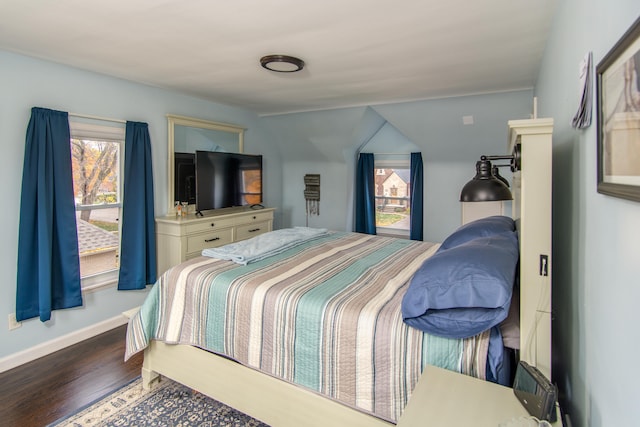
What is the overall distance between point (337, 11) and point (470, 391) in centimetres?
189

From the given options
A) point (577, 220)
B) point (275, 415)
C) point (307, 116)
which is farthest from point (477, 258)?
point (307, 116)

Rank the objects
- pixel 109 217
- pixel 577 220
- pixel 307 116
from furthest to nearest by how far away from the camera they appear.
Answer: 1. pixel 307 116
2. pixel 109 217
3. pixel 577 220

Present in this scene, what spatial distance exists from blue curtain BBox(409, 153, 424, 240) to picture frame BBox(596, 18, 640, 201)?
408 cm

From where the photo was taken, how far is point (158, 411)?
2.10 metres

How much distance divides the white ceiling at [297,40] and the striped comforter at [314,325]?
148 centimetres

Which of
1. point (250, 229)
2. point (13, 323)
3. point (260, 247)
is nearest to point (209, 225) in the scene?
point (250, 229)

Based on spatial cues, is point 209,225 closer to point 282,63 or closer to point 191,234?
point 191,234

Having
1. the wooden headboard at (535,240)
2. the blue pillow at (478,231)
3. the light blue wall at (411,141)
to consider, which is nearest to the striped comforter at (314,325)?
the wooden headboard at (535,240)

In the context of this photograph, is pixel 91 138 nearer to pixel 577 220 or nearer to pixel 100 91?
pixel 100 91

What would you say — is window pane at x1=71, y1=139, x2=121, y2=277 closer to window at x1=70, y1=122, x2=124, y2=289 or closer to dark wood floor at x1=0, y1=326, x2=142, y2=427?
window at x1=70, y1=122, x2=124, y2=289

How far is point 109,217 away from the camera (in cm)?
333

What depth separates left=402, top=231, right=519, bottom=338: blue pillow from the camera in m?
1.31

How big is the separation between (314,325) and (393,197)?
409 cm

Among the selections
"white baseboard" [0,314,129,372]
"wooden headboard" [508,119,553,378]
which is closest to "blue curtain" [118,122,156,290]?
"white baseboard" [0,314,129,372]
